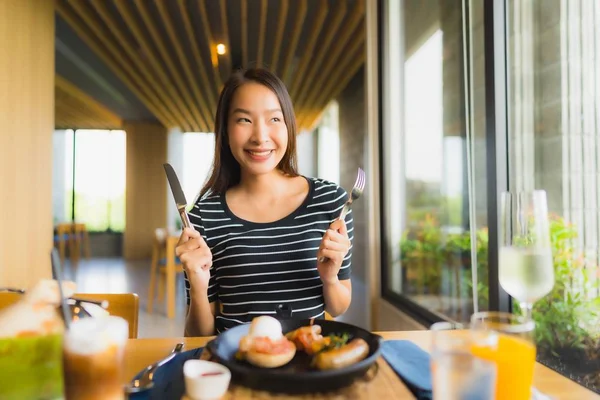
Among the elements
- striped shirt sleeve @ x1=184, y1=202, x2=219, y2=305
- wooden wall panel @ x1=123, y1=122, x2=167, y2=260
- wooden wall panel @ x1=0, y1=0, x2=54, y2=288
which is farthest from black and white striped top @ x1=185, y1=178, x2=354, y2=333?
wooden wall panel @ x1=123, y1=122, x2=167, y2=260

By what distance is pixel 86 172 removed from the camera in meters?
10.3

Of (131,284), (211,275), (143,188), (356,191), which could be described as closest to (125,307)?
(211,275)

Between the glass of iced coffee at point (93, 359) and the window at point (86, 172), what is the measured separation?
10288 mm

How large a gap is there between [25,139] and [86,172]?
7.92 metres

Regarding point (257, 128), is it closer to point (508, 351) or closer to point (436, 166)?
point (508, 351)

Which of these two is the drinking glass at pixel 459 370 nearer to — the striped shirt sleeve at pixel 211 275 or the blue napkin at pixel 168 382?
the blue napkin at pixel 168 382

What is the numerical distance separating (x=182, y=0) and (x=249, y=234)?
2943 mm

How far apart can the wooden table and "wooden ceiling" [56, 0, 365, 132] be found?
2200 mm

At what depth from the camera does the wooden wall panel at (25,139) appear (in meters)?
2.74

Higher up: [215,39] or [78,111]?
Result: [78,111]

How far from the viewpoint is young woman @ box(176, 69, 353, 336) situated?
1407 millimetres

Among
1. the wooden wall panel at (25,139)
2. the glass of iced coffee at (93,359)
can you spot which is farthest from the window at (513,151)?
the wooden wall panel at (25,139)

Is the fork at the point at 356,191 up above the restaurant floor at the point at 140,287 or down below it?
above

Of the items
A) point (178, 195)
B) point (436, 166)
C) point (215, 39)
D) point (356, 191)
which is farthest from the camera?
point (215, 39)
